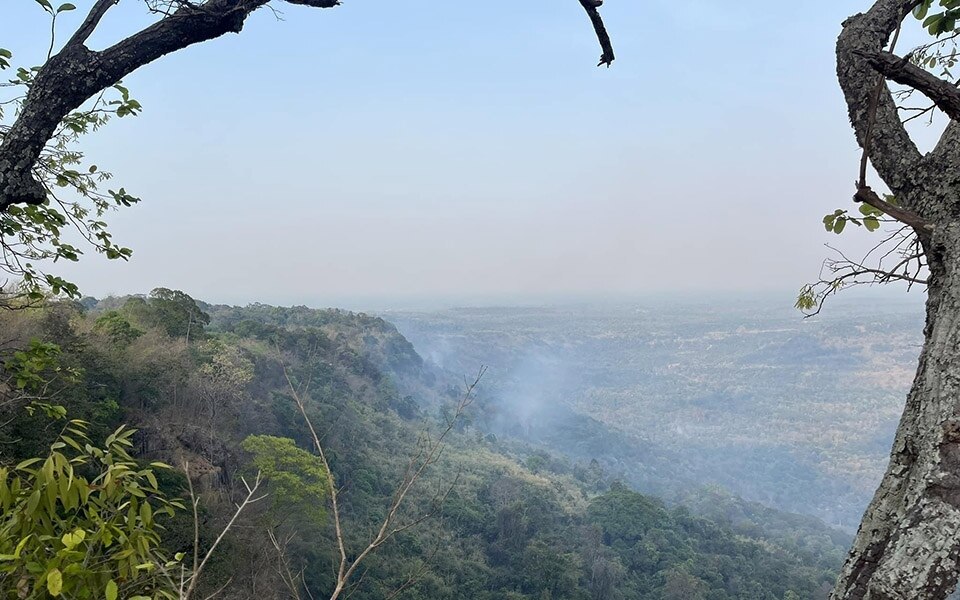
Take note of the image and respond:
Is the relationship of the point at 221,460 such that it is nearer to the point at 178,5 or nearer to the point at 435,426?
the point at 178,5


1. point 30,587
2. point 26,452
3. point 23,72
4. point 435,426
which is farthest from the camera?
point 435,426

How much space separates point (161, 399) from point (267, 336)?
12.4 metres

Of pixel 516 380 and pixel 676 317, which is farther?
pixel 676 317

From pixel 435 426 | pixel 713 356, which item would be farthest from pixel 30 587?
pixel 713 356

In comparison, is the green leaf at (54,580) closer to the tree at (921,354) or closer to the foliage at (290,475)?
the tree at (921,354)

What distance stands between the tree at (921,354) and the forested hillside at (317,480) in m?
0.87

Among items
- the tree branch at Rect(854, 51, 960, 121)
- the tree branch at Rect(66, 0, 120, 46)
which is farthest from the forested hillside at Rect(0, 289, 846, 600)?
the tree branch at Rect(854, 51, 960, 121)

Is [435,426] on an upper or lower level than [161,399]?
lower

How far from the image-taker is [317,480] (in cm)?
1312

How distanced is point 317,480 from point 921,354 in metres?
13.7

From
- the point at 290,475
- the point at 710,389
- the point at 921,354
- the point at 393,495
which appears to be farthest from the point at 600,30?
the point at 710,389

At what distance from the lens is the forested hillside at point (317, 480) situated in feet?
21.2

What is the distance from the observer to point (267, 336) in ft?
77.9

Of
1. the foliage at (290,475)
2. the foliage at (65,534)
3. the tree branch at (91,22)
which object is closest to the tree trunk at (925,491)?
the foliage at (65,534)
